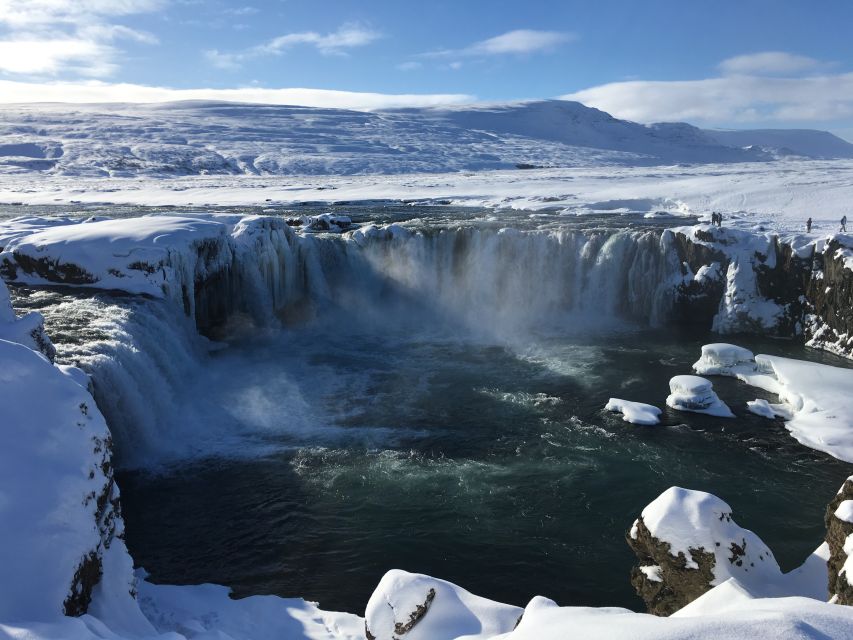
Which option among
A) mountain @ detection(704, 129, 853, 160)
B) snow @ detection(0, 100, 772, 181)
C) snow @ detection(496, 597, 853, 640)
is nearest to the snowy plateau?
snow @ detection(496, 597, 853, 640)

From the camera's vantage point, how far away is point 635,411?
15.5 m

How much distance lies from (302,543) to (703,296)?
1805 cm

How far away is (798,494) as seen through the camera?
12133 mm

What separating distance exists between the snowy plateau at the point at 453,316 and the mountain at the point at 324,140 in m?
24.1

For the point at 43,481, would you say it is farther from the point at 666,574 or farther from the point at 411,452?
the point at 411,452

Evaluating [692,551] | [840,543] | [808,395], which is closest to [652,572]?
[692,551]

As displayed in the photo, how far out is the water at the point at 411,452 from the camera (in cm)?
1052

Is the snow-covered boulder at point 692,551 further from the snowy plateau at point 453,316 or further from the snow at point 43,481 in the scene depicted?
the snow at point 43,481

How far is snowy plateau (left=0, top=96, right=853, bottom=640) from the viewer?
18.1 feet

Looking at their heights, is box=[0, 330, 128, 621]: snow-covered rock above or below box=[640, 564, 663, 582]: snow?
above

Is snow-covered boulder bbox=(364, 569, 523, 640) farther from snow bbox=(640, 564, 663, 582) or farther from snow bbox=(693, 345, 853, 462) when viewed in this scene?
snow bbox=(693, 345, 853, 462)

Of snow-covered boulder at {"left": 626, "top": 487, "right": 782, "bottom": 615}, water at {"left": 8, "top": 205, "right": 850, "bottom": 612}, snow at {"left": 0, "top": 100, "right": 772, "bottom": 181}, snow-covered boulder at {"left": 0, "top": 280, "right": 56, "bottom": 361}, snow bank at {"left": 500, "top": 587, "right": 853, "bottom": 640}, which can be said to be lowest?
water at {"left": 8, "top": 205, "right": 850, "bottom": 612}

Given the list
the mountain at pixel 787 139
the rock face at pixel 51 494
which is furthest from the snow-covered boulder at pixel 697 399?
the mountain at pixel 787 139

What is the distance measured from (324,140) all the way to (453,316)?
91.5 metres
